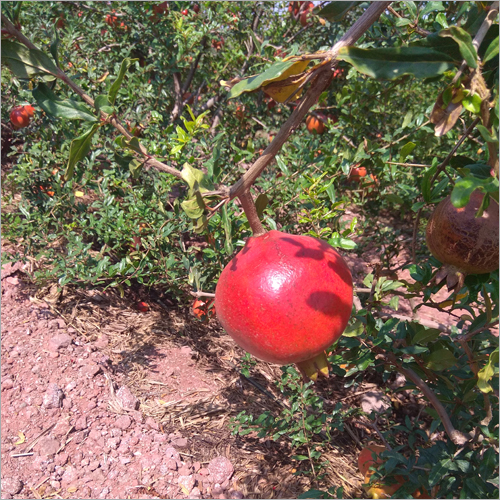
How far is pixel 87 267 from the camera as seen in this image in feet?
6.54

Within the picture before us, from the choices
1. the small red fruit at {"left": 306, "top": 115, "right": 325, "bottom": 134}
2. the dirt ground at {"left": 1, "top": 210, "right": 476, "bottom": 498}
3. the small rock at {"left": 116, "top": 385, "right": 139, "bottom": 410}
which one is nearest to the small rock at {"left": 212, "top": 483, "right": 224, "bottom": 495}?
the dirt ground at {"left": 1, "top": 210, "right": 476, "bottom": 498}

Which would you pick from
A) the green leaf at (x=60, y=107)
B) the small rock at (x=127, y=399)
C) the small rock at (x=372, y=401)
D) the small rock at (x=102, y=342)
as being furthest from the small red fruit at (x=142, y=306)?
the green leaf at (x=60, y=107)

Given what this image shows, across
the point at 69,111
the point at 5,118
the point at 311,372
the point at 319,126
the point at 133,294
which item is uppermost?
the point at 69,111

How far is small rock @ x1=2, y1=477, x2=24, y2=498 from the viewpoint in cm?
147

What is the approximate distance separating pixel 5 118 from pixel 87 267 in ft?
5.85

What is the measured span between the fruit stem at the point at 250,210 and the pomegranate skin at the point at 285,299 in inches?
1.7

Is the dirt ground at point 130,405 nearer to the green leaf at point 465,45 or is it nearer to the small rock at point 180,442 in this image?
the small rock at point 180,442

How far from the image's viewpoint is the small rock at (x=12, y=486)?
1.47 m

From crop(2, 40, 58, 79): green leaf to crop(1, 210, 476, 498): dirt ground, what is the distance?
4.53ft

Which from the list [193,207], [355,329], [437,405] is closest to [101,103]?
[193,207]

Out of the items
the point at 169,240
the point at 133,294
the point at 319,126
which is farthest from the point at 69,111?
the point at 319,126

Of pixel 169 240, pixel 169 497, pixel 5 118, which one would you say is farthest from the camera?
pixel 5 118

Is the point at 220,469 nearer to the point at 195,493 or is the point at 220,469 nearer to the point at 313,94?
the point at 195,493

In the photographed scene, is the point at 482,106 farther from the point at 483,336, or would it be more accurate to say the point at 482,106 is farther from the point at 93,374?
the point at 93,374
